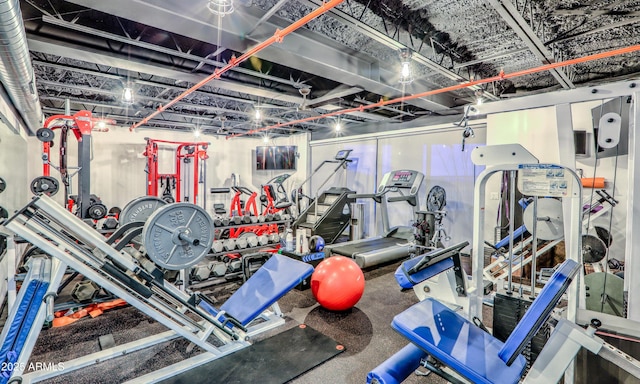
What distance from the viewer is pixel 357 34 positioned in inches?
144

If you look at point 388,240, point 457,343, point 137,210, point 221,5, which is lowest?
point 388,240

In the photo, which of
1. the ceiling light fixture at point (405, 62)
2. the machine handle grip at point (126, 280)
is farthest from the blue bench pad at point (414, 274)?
the ceiling light fixture at point (405, 62)

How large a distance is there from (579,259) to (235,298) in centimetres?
275

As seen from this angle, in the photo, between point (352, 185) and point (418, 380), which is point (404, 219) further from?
point (418, 380)

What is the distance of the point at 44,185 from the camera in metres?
3.87

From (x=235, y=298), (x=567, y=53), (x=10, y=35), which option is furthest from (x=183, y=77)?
(x=567, y=53)

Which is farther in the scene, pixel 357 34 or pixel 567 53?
pixel 567 53

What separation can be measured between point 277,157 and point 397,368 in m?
8.20

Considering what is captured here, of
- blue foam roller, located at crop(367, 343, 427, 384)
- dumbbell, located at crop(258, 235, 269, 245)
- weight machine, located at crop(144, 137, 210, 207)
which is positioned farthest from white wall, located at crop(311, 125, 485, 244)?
blue foam roller, located at crop(367, 343, 427, 384)

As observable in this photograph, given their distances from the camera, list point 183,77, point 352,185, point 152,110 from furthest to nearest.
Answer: point 352,185 → point 152,110 → point 183,77

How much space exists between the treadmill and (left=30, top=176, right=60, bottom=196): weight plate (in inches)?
142

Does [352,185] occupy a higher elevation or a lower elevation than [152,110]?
lower

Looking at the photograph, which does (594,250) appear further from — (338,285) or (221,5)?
(221,5)

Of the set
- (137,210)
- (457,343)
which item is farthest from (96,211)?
(457,343)
